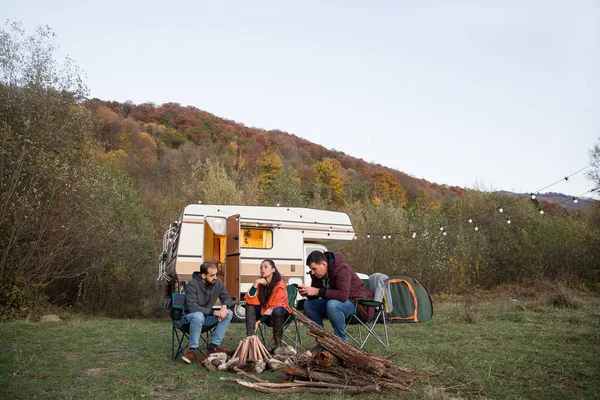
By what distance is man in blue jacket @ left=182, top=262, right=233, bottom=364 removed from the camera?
4.87 meters

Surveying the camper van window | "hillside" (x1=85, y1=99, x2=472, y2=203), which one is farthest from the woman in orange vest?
"hillside" (x1=85, y1=99, x2=472, y2=203)

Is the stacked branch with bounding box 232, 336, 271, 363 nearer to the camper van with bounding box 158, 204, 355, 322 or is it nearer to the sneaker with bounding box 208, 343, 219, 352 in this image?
the sneaker with bounding box 208, 343, 219, 352

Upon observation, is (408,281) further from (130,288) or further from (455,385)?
(130,288)

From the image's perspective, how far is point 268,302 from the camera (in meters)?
5.12

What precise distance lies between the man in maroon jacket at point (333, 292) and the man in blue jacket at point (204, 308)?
0.86m

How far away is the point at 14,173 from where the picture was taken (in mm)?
8953

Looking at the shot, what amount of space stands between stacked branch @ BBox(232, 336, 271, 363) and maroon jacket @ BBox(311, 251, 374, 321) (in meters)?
0.84

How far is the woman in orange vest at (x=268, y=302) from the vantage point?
504 cm

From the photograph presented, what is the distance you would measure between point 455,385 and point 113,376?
277 cm

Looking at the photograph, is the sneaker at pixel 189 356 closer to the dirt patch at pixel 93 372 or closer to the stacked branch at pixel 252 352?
the stacked branch at pixel 252 352

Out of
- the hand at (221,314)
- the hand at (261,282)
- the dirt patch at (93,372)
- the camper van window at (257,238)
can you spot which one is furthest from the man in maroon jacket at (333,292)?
the camper van window at (257,238)

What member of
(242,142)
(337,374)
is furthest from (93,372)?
(242,142)

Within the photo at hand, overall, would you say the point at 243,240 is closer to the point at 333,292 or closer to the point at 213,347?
the point at 213,347

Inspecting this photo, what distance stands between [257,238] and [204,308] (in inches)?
198
